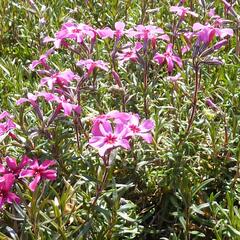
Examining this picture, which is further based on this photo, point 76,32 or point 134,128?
point 76,32

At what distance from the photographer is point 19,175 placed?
2.00 metres

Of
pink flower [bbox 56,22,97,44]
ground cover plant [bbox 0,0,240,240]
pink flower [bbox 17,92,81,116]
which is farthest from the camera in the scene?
pink flower [bbox 56,22,97,44]

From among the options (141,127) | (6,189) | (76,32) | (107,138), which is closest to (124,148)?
(141,127)

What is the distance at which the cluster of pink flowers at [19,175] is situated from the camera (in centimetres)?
192

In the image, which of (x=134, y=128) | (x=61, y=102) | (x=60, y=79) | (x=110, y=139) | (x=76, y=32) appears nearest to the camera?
(x=110, y=139)

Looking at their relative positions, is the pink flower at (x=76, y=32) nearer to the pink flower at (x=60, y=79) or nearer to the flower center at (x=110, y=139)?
the pink flower at (x=60, y=79)

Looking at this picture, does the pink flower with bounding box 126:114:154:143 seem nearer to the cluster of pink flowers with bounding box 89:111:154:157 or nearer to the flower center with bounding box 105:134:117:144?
the cluster of pink flowers with bounding box 89:111:154:157

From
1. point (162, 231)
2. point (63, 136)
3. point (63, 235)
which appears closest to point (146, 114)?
point (63, 136)

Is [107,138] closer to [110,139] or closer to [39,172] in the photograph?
[110,139]

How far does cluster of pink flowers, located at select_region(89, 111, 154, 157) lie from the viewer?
6.18ft

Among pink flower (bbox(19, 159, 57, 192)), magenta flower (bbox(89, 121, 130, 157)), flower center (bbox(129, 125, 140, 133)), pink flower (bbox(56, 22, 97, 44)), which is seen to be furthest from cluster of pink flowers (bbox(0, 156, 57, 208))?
pink flower (bbox(56, 22, 97, 44))

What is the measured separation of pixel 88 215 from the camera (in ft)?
7.02

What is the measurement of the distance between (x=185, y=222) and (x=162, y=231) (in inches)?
8.5

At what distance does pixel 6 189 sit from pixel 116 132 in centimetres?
48
